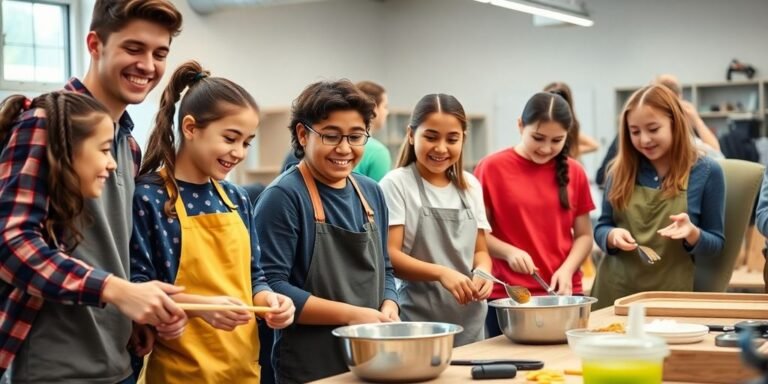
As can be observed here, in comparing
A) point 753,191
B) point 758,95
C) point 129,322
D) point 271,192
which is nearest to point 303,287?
point 271,192

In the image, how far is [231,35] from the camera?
8.76 metres

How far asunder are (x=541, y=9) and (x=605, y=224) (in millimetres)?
4087

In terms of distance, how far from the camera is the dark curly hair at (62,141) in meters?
1.79

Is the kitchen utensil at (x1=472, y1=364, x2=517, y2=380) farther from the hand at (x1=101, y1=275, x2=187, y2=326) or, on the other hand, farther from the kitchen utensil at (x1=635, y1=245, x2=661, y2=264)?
the kitchen utensil at (x1=635, y1=245, x2=661, y2=264)

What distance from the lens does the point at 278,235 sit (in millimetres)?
2379

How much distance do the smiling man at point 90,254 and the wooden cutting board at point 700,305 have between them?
4.27 feet

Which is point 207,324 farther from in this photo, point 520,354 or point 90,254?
point 520,354

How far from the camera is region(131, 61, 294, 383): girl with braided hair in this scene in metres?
2.09

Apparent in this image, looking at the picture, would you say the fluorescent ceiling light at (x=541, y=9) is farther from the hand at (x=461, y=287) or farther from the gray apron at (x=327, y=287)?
the gray apron at (x=327, y=287)

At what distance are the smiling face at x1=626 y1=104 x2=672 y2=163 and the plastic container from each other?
1709 millimetres

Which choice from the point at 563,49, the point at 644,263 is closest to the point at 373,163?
the point at 644,263

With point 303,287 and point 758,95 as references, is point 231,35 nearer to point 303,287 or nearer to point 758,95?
point 758,95

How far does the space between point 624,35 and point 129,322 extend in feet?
29.1

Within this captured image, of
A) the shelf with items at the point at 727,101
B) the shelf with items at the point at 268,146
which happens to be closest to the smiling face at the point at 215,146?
the shelf with items at the point at 268,146
